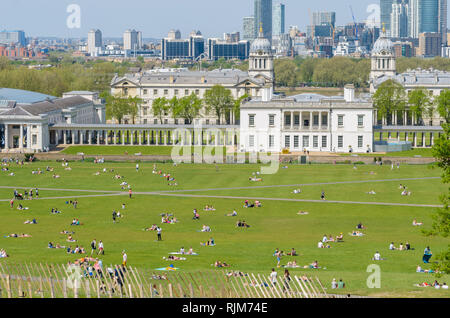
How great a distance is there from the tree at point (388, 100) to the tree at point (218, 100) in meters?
21.3

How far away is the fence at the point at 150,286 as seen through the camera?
119ft

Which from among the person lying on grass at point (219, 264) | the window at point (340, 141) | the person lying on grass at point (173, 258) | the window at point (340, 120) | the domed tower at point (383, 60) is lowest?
the person lying on grass at point (173, 258)

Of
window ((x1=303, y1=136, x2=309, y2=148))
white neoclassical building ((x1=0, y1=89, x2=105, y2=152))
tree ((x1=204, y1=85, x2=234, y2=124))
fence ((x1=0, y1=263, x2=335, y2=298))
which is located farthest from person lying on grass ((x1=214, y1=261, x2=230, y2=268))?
tree ((x1=204, y1=85, x2=234, y2=124))

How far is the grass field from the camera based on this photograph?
49500 millimetres

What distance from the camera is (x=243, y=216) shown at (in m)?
67.0

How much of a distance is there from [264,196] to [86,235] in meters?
21.4

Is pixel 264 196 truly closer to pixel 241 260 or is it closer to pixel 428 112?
pixel 241 260

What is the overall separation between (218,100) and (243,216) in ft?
238

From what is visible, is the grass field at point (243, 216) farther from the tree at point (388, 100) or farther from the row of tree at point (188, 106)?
the tree at point (388, 100)

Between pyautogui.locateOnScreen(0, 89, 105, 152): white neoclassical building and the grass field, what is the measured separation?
51.7 feet

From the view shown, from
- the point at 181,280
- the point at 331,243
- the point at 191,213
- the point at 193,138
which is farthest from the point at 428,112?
the point at 181,280

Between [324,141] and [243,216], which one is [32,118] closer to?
[324,141]

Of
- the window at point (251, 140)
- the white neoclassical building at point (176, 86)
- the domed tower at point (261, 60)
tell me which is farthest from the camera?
the domed tower at point (261, 60)

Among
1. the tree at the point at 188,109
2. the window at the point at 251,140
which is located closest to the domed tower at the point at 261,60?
the tree at the point at 188,109
